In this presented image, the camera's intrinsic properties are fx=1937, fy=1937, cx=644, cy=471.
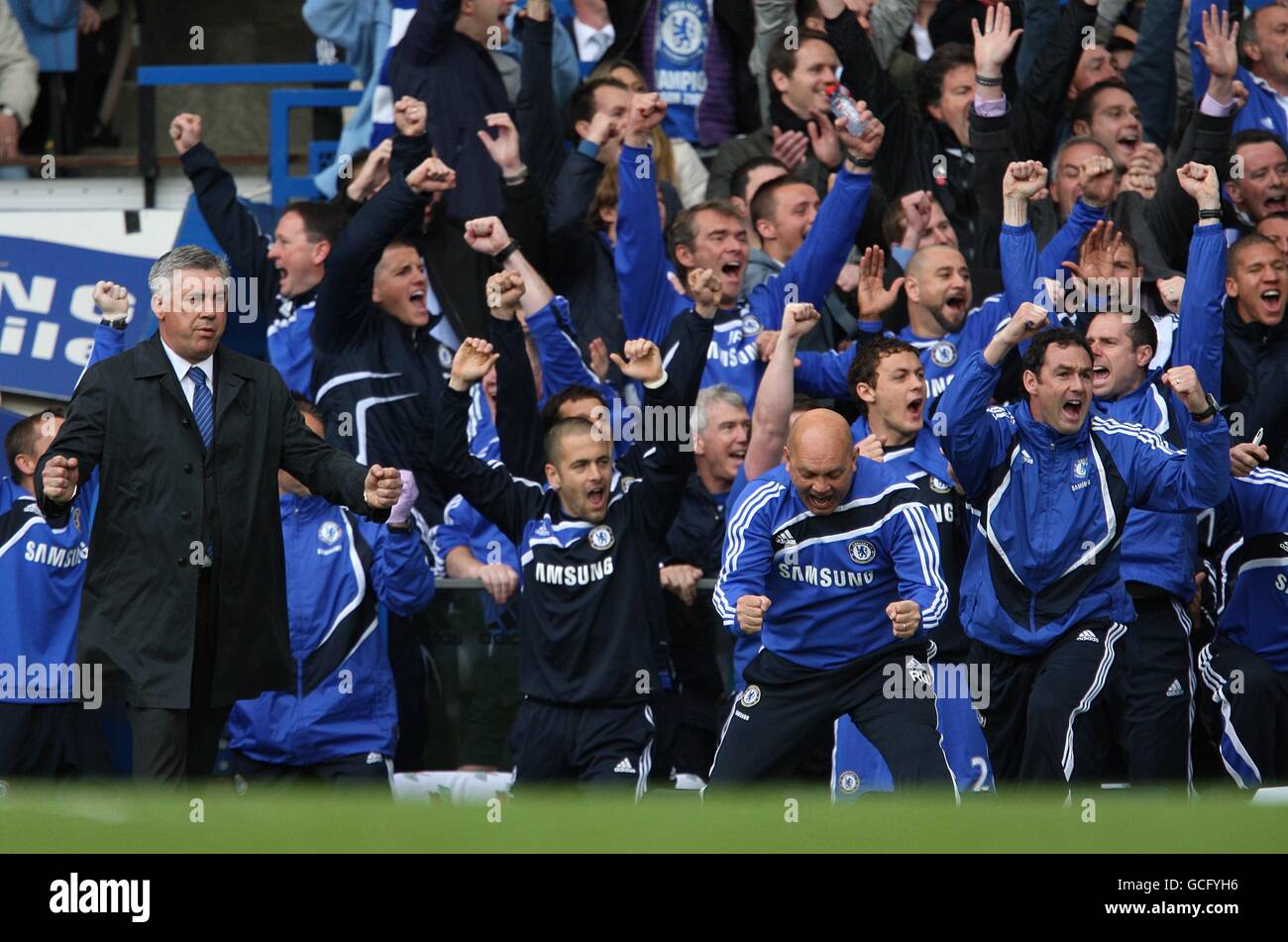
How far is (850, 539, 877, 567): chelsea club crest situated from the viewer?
6.71 metres

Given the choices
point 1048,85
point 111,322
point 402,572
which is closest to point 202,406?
point 111,322

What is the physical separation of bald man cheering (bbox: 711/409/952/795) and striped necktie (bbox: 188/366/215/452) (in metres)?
1.82

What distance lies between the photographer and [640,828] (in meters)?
4.11

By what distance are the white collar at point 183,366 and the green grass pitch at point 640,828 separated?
6.36 ft

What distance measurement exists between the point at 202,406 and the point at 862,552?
2.28 meters

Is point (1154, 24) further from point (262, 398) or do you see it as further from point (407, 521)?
point (262, 398)

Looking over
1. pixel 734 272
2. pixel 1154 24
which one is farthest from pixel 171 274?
pixel 1154 24

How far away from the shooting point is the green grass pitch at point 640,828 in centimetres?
406

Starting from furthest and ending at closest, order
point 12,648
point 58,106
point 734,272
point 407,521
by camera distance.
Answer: point 58,106 → point 734,272 → point 12,648 → point 407,521

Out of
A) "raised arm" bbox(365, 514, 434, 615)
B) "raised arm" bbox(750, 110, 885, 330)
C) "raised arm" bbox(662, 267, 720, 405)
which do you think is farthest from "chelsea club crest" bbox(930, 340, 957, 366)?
"raised arm" bbox(365, 514, 434, 615)

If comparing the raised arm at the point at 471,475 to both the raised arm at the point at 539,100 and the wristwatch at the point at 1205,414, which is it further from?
the wristwatch at the point at 1205,414

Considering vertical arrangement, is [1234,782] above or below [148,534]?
below

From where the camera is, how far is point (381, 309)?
8438mm

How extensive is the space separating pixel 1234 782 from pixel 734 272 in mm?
2953
